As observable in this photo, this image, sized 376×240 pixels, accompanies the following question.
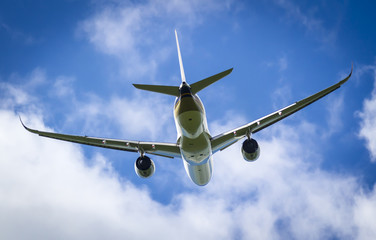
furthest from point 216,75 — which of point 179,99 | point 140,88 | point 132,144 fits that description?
point 132,144

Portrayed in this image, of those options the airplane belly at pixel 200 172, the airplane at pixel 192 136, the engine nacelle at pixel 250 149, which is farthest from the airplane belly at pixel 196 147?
the engine nacelle at pixel 250 149

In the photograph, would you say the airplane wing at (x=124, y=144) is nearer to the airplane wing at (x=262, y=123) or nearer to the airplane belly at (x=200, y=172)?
the airplane belly at (x=200, y=172)

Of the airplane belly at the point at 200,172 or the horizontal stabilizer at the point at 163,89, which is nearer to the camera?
the horizontal stabilizer at the point at 163,89

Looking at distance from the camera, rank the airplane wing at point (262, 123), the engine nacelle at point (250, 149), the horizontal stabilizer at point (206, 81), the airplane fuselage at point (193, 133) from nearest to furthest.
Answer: the horizontal stabilizer at point (206, 81) → the airplane fuselage at point (193, 133) → the airplane wing at point (262, 123) → the engine nacelle at point (250, 149)

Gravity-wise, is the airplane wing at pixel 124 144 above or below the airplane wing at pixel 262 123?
below

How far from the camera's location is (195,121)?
21.6m

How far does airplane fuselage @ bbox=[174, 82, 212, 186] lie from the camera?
2133 centimetres

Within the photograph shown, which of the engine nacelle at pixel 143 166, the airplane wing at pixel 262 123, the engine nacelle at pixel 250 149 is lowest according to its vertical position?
the engine nacelle at pixel 143 166

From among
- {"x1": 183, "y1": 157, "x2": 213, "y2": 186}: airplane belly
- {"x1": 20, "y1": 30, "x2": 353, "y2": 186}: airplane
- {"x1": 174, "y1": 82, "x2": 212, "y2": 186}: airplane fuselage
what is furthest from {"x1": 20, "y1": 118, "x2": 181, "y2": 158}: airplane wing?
{"x1": 183, "y1": 157, "x2": 213, "y2": 186}: airplane belly

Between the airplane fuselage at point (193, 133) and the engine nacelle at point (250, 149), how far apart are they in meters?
2.47

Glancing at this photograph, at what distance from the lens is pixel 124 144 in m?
26.1

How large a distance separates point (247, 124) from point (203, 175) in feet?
21.4

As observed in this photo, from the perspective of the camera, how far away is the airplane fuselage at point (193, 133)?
21.3 metres

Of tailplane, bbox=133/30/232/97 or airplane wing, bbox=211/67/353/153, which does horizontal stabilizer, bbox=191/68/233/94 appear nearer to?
tailplane, bbox=133/30/232/97
